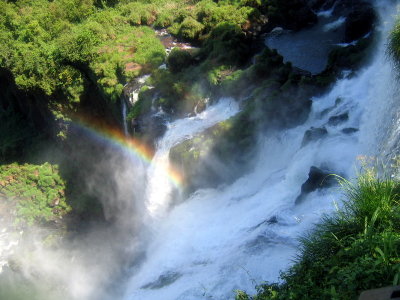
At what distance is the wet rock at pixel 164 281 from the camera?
9.67 m

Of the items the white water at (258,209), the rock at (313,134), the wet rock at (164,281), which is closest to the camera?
the white water at (258,209)

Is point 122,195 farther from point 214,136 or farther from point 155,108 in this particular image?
point 214,136

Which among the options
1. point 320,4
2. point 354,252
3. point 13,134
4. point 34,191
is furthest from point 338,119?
point 13,134

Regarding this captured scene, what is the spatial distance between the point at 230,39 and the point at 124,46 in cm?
595

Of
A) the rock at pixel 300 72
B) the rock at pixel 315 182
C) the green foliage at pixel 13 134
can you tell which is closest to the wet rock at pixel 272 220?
the rock at pixel 315 182

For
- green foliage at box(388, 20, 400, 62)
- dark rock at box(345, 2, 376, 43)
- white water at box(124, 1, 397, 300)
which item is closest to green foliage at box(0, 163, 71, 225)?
white water at box(124, 1, 397, 300)

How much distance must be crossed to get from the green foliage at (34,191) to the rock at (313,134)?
43.3 ft

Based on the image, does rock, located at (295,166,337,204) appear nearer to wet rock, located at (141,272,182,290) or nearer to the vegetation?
the vegetation

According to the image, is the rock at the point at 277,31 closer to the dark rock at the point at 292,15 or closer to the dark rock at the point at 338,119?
the dark rock at the point at 292,15

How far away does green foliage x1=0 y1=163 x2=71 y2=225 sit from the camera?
63.0 feet

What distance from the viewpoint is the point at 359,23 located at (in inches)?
571

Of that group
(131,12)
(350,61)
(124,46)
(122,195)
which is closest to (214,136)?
(350,61)

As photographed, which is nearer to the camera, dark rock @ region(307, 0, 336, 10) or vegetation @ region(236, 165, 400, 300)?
vegetation @ region(236, 165, 400, 300)

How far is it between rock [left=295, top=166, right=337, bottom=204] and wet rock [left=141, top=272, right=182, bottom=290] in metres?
3.56
